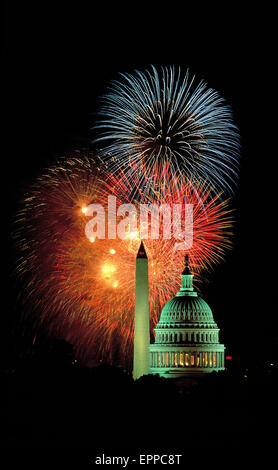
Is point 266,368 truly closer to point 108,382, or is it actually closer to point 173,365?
point 173,365

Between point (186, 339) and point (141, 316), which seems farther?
point (186, 339)

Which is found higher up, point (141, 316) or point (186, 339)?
point (186, 339)

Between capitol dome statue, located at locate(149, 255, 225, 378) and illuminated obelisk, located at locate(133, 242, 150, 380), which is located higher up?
capitol dome statue, located at locate(149, 255, 225, 378)

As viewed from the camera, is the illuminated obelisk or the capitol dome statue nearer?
the illuminated obelisk

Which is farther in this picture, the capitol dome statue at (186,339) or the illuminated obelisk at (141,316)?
the capitol dome statue at (186,339)

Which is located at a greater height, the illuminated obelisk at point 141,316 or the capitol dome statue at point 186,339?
the capitol dome statue at point 186,339
